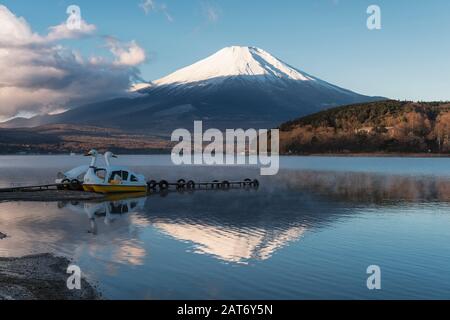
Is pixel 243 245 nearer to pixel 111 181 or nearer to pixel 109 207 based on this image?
pixel 109 207

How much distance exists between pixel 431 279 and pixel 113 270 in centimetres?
1239

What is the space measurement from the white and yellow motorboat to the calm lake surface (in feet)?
13.9

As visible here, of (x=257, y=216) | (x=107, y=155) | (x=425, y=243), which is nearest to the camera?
(x=425, y=243)

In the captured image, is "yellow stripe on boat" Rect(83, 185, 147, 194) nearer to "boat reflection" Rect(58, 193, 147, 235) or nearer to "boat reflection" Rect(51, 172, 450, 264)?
"boat reflection" Rect(58, 193, 147, 235)

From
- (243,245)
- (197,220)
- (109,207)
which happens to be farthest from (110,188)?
(243,245)

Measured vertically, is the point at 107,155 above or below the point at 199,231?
above

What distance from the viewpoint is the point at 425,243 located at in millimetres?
26391

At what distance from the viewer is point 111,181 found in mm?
50938

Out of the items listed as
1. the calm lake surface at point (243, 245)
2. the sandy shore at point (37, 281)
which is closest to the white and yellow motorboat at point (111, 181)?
the calm lake surface at point (243, 245)

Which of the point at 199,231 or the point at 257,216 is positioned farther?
the point at 257,216

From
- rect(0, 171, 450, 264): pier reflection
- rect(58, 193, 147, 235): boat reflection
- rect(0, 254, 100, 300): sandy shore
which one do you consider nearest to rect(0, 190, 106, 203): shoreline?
rect(58, 193, 147, 235): boat reflection

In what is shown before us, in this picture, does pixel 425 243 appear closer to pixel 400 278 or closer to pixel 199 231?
pixel 400 278
